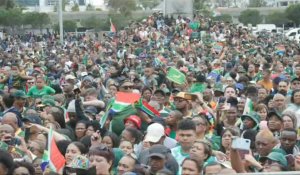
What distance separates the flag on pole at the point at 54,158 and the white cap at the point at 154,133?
1.12m

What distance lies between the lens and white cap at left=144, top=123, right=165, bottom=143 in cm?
966

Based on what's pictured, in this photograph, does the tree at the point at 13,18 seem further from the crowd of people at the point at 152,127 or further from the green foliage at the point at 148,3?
the green foliage at the point at 148,3

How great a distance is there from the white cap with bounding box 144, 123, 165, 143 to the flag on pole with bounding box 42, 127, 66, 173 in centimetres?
112

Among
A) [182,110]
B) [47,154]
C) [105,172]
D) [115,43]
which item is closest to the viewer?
[105,172]

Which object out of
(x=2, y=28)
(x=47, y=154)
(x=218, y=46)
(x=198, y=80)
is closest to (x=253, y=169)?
(x=47, y=154)

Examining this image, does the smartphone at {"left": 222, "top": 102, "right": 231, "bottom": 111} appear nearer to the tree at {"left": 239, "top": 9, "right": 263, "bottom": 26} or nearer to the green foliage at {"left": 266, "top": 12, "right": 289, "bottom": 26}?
the green foliage at {"left": 266, "top": 12, "right": 289, "bottom": 26}

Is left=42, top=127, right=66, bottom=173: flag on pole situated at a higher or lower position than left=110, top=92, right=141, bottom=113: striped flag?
lower

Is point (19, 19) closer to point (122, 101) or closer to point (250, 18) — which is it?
point (250, 18)

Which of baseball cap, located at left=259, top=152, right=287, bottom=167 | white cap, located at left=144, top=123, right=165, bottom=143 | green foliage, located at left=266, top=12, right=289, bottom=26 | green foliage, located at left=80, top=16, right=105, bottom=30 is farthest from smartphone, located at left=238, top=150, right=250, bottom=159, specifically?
green foliage, located at left=266, top=12, right=289, bottom=26

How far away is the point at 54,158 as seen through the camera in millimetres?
8734

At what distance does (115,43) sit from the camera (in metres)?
36.2

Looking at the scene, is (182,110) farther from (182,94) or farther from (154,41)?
(154,41)

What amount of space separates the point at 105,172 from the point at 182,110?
12.0 ft

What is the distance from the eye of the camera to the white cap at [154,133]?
9662 millimetres
